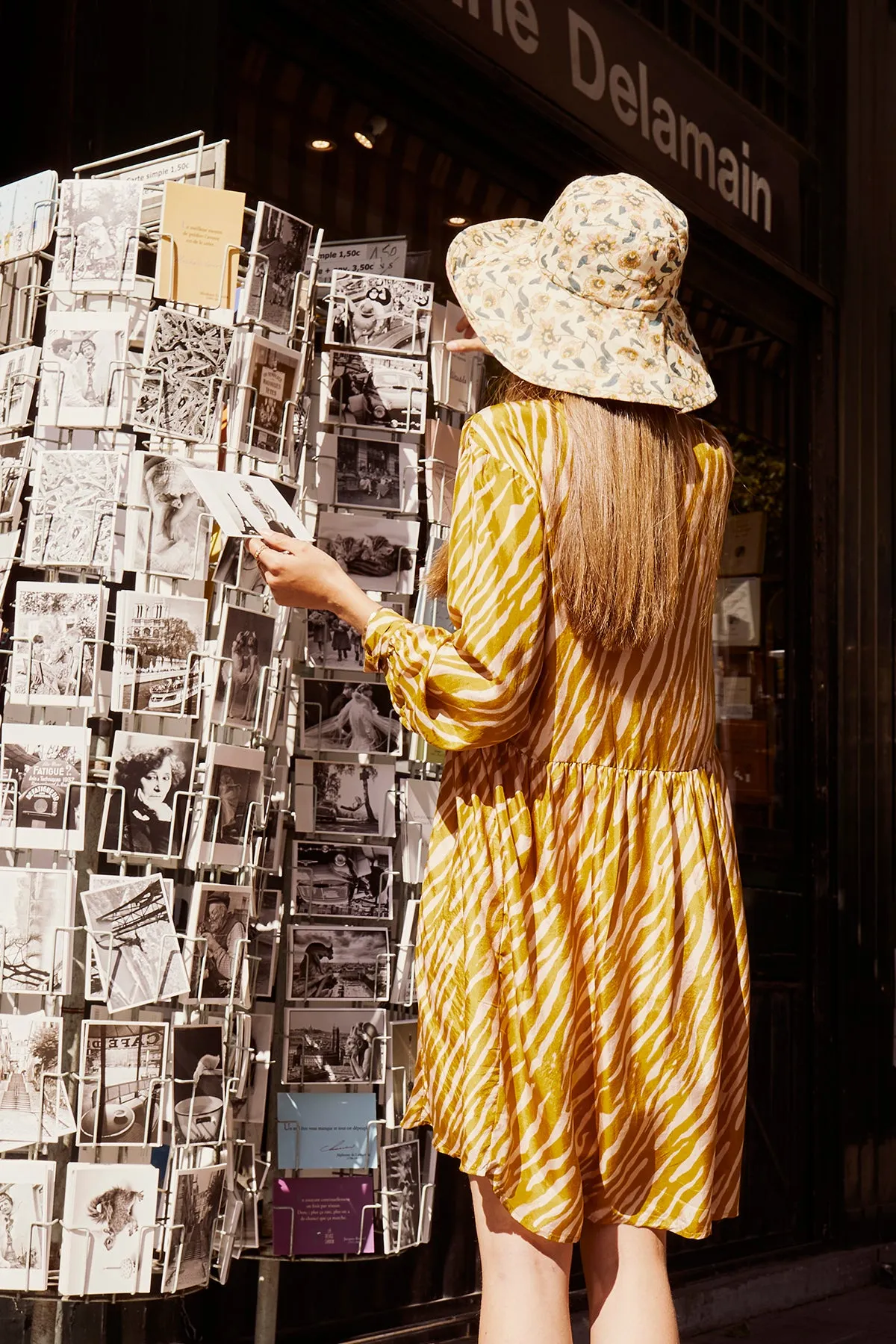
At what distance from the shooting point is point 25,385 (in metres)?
2.33

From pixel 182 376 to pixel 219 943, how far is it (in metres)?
0.92

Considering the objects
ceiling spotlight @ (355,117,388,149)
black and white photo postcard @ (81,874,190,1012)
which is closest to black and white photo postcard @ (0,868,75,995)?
black and white photo postcard @ (81,874,190,1012)

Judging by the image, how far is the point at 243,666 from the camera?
229cm

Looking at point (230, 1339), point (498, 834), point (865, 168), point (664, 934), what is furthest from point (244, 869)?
point (865, 168)

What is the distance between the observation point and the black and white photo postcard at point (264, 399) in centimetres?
231

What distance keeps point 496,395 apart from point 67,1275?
151 centimetres

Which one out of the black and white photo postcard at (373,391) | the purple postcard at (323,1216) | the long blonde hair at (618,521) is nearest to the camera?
the long blonde hair at (618,521)

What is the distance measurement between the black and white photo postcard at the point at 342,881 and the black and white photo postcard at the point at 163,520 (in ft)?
1.86

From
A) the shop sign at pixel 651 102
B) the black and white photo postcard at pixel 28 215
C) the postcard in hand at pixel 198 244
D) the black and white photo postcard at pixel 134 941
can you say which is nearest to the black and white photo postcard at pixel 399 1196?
the black and white photo postcard at pixel 134 941

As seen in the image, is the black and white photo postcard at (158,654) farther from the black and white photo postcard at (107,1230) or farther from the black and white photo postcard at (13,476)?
the black and white photo postcard at (107,1230)

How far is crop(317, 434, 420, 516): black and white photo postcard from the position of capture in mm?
2508

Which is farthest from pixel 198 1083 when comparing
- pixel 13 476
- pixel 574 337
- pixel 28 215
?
pixel 28 215

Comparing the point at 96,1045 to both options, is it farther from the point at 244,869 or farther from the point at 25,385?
the point at 25,385

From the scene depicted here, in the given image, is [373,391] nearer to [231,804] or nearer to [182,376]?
[182,376]
